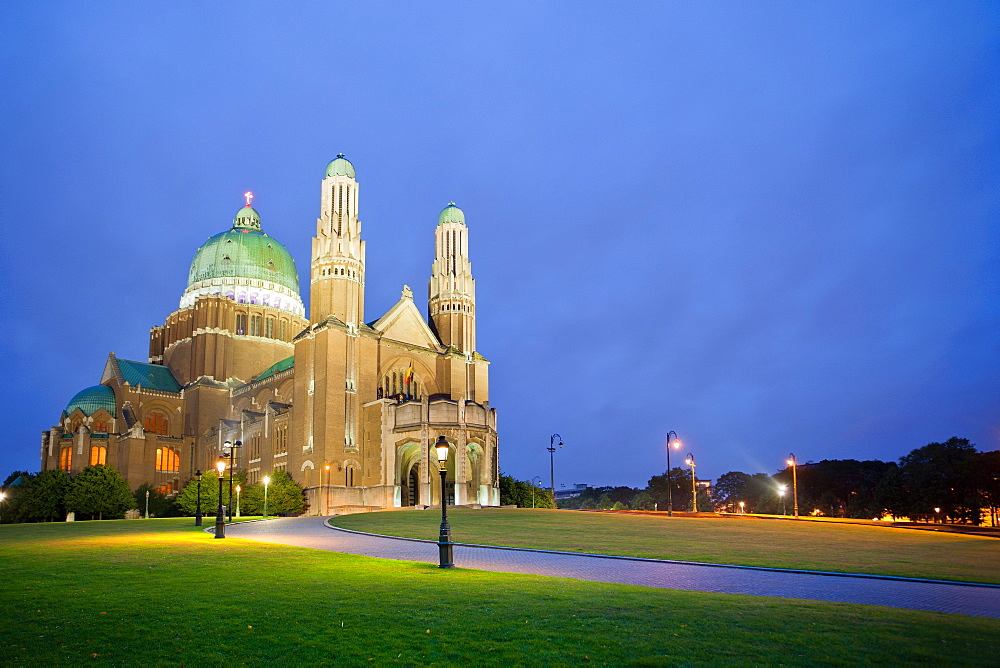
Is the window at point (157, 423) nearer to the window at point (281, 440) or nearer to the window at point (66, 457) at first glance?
the window at point (66, 457)

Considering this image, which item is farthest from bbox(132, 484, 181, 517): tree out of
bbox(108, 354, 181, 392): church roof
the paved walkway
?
the paved walkway

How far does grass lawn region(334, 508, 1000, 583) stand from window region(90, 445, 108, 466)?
157 ft

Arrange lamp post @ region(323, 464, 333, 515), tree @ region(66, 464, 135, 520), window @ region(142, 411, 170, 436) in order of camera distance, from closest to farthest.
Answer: tree @ region(66, 464, 135, 520) → lamp post @ region(323, 464, 333, 515) → window @ region(142, 411, 170, 436)

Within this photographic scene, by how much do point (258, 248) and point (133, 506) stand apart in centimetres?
3694

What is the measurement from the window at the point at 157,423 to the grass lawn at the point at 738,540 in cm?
4831

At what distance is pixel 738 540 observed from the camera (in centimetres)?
2720

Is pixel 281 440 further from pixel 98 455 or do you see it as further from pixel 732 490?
pixel 732 490

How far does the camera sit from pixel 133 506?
63812 mm

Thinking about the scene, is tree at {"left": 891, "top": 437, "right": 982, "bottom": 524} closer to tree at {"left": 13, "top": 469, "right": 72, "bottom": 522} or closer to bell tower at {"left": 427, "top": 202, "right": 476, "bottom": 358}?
bell tower at {"left": 427, "top": 202, "right": 476, "bottom": 358}

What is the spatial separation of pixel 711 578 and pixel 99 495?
179 ft

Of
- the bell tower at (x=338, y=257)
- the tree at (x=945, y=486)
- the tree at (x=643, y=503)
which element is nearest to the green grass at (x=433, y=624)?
the bell tower at (x=338, y=257)

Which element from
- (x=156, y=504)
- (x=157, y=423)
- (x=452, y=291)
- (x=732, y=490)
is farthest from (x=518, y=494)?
(x=732, y=490)

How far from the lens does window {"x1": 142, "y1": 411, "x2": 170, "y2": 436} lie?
264 feet

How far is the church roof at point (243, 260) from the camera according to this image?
88250 millimetres
